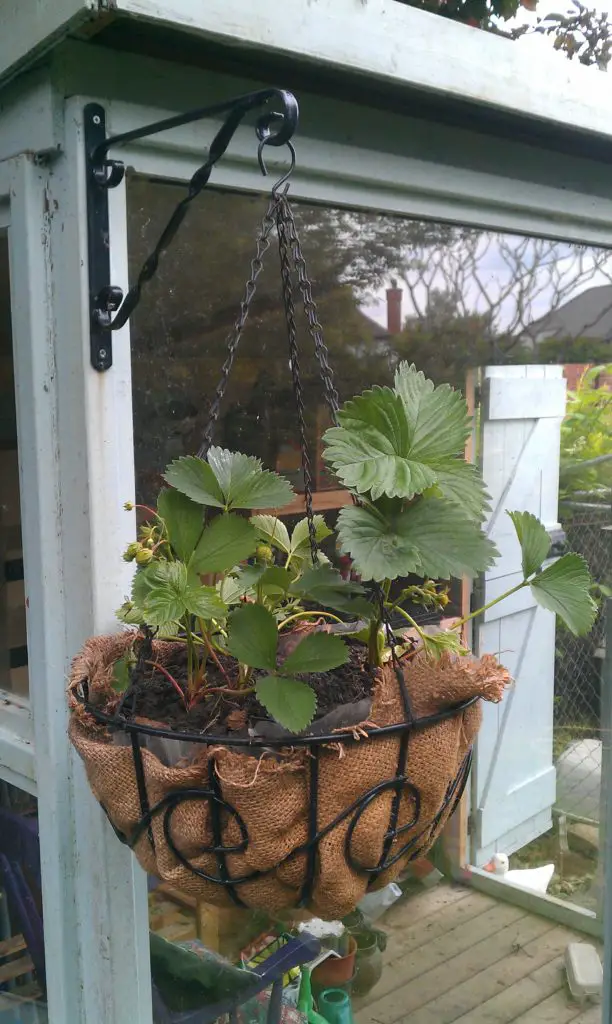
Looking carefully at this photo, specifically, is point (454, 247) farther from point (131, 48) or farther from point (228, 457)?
point (228, 457)

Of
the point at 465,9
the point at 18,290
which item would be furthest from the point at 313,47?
the point at 465,9

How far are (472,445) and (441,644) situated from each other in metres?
1.40

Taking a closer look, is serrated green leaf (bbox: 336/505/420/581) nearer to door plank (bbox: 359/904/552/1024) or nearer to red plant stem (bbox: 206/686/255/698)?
red plant stem (bbox: 206/686/255/698)

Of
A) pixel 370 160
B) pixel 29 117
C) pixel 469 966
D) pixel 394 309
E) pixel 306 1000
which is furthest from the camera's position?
pixel 469 966

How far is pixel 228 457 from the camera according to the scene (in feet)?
2.96

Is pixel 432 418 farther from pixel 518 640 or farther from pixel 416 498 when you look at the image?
pixel 518 640

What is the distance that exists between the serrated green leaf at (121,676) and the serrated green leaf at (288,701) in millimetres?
194

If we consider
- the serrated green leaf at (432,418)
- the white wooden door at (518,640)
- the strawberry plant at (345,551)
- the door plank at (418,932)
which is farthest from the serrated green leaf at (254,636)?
the white wooden door at (518,640)

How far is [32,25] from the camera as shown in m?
0.96

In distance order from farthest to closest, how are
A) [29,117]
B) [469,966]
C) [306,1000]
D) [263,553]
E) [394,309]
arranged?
[469,966]
[394,309]
[306,1000]
[29,117]
[263,553]

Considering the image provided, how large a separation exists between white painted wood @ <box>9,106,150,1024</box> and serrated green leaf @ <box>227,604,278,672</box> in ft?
1.11

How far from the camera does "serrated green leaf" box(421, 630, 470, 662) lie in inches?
33.3

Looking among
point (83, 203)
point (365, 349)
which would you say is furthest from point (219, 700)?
point (365, 349)

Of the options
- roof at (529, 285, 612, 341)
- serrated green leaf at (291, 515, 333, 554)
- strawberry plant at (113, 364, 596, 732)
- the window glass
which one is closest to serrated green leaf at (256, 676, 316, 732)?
strawberry plant at (113, 364, 596, 732)
